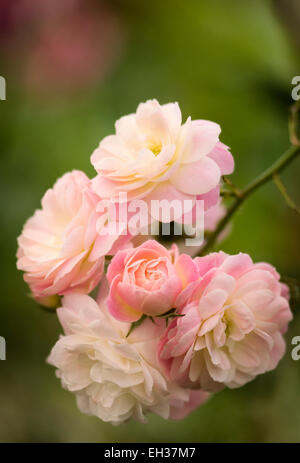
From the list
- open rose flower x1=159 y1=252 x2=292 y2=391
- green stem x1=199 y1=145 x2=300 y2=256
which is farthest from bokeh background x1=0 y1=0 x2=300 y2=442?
open rose flower x1=159 y1=252 x2=292 y2=391

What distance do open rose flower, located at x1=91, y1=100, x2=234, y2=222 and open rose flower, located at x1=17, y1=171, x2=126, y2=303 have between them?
2 cm

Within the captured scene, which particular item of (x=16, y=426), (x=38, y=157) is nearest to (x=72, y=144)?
(x=38, y=157)

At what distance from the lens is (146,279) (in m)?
0.35

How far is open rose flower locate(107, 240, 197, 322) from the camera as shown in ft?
1.13

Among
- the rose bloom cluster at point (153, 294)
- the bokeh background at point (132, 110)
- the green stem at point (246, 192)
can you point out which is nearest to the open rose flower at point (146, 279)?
the rose bloom cluster at point (153, 294)

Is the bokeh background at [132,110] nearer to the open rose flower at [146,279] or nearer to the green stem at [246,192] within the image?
the green stem at [246,192]

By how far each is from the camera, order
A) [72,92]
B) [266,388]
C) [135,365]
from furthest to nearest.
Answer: [72,92] → [266,388] → [135,365]

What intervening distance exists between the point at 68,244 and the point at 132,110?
39 centimetres

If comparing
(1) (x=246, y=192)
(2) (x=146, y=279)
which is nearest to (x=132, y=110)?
(1) (x=246, y=192)

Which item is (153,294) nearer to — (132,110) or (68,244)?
(68,244)

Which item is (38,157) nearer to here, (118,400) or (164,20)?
(164,20)

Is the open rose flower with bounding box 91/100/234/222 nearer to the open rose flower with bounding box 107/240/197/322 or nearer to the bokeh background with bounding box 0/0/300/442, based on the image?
the open rose flower with bounding box 107/240/197/322

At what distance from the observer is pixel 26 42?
91 cm

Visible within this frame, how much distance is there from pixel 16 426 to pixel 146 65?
0.54 m
